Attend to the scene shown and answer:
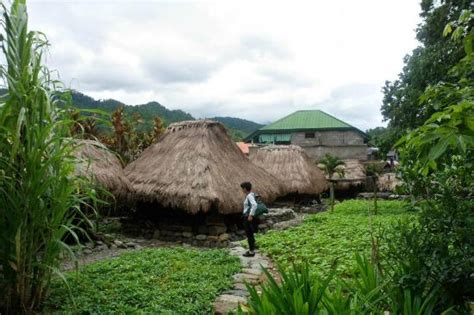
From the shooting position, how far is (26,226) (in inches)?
120

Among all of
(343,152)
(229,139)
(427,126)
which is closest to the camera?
(427,126)

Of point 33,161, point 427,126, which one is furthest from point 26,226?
point 427,126

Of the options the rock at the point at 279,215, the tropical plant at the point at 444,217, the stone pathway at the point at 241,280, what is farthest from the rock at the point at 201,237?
the tropical plant at the point at 444,217

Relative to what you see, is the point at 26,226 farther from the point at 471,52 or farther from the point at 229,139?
the point at 229,139

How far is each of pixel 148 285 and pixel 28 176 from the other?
2.21m

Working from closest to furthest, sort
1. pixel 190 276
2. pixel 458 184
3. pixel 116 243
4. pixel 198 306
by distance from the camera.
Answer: pixel 458 184
pixel 198 306
pixel 190 276
pixel 116 243

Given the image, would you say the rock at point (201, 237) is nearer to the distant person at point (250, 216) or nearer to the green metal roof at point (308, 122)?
the distant person at point (250, 216)

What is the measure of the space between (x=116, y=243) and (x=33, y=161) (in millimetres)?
5811

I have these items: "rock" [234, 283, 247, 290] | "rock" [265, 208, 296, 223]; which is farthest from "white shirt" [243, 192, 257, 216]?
"rock" [265, 208, 296, 223]

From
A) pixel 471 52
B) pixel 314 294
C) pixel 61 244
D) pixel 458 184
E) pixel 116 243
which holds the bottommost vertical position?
pixel 116 243

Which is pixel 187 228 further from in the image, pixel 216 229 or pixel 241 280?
pixel 241 280

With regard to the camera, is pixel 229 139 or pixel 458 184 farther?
pixel 229 139

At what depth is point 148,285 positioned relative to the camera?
4.68m

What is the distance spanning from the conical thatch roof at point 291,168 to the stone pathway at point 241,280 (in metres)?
10.1
